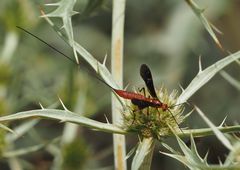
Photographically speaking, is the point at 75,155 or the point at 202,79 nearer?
the point at 202,79

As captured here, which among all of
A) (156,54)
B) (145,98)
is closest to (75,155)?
(145,98)

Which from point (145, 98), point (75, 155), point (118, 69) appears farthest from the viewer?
point (75, 155)

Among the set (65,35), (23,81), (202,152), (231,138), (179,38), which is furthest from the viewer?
(179,38)

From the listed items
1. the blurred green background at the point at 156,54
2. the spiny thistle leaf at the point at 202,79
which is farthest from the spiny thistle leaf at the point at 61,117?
the blurred green background at the point at 156,54

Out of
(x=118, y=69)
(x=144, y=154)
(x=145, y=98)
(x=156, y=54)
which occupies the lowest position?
(x=144, y=154)

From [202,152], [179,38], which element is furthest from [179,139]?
[179,38]

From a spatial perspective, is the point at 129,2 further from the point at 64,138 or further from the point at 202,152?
the point at 64,138

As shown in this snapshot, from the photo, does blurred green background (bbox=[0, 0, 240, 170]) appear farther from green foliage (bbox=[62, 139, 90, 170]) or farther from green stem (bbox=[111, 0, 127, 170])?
green stem (bbox=[111, 0, 127, 170])

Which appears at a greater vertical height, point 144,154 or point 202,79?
point 202,79

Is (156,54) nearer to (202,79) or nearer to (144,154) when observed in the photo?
(202,79)
